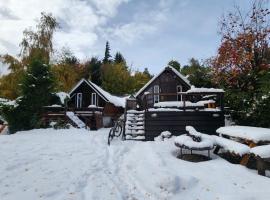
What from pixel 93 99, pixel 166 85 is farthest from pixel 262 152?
pixel 93 99

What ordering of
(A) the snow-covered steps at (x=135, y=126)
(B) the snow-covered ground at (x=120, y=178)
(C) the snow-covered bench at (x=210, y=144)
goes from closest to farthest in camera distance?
(B) the snow-covered ground at (x=120, y=178) → (C) the snow-covered bench at (x=210, y=144) → (A) the snow-covered steps at (x=135, y=126)

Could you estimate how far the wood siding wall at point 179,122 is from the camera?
13.3m

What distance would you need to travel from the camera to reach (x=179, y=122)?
44.3 ft

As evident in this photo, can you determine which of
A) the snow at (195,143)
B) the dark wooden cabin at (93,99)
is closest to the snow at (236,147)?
the snow at (195,143)

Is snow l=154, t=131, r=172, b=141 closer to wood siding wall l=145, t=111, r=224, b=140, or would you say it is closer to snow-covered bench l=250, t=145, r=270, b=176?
wood siding wall l=145, t=111, r=224, b=140

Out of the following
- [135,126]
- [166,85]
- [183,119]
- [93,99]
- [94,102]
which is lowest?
[135,126]

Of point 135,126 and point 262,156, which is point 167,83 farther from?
point 262,156

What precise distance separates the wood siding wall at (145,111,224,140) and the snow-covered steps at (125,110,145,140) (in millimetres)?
466

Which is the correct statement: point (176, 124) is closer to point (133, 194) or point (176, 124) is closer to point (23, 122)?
point (133, 194)

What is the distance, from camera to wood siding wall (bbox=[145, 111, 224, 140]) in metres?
13.3

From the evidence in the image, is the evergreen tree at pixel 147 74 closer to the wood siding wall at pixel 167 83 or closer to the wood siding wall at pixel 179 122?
the wood siding wall at pixel 167 83

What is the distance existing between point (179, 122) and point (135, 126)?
244 cm

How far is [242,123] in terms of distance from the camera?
509 inches

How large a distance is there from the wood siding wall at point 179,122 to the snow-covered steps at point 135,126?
466 millimetres
